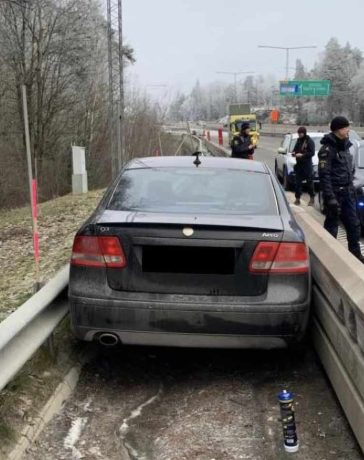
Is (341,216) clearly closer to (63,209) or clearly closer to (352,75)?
(63,209)

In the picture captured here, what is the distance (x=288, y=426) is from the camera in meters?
3.24

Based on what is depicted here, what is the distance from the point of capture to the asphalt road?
3.27m

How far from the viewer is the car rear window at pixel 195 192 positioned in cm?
435

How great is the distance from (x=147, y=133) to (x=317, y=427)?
116 ft

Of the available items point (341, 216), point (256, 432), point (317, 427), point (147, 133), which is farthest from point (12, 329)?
point (147, 133)

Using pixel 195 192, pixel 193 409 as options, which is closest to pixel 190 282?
pixel 193 409

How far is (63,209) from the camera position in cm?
1330

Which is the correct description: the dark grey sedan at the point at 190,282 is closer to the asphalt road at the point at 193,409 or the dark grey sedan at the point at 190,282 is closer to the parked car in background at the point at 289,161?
the asphalt road at the point at 193,409

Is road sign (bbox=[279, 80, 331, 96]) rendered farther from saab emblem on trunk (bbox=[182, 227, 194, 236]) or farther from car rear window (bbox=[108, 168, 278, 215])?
saab emblem on trunk (bbox=[182, 227, 194, 236])

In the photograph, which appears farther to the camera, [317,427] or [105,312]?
[105,312]

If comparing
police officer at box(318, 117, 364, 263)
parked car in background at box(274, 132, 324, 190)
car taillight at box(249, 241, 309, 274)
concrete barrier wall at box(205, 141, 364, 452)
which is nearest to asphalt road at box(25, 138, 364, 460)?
concrete barrier wall at box(205, 141, 364, 452)

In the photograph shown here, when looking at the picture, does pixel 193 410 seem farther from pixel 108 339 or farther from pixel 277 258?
pixel 277 258

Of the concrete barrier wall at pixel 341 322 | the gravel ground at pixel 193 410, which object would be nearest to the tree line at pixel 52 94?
the gravel ground at pixel 193 410

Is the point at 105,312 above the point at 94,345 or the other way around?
above
